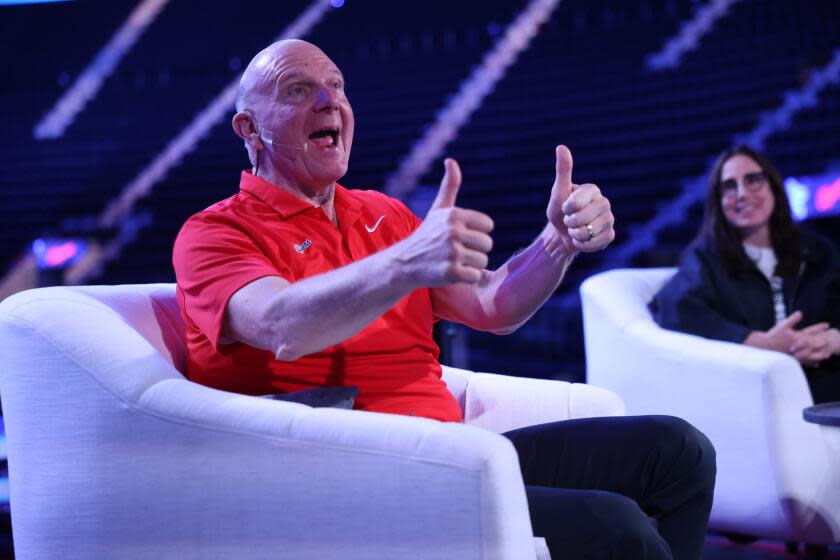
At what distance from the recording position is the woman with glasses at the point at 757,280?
2.68m

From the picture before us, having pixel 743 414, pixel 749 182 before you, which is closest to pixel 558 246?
pixel 743 414

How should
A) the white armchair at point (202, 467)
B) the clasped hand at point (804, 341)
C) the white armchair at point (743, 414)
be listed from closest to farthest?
the white armchair at point (202, 467)
the white armchair at point (743, 414)
the clasped hand at point (804, 341)

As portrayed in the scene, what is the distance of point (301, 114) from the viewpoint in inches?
65.7

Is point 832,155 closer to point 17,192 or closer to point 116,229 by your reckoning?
point 116,229

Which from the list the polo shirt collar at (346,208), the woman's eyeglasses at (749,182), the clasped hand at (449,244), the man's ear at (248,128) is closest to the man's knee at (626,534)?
the clasped hand at (449,244)

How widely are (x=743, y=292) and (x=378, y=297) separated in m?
1.88

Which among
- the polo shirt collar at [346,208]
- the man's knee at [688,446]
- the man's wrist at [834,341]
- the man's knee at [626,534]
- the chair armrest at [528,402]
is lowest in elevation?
the man's knee at [626,534]

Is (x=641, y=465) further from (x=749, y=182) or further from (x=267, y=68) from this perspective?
(x=749, y=182)

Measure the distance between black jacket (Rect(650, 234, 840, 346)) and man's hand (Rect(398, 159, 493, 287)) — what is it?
A: 1669 mm

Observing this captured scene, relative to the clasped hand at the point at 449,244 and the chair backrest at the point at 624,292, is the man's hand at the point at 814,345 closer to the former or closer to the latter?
the chair backrest at the point at 624,292

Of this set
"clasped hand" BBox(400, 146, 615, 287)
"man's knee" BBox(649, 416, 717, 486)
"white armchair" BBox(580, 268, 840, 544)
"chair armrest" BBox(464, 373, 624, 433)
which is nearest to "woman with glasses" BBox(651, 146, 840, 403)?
"white armchair" BBox(580, 268, 840, 544)

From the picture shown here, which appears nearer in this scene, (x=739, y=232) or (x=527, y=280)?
(x=527, y=280)

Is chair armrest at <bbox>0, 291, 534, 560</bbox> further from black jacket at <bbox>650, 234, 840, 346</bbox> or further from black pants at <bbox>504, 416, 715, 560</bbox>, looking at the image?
black jacket at <bbox>650, 234, 840, 346</bbox>

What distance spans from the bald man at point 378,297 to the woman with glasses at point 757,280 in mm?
1186
